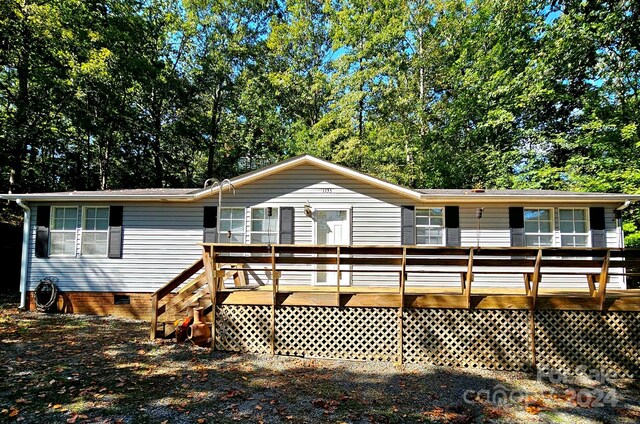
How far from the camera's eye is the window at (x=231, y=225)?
8281 millimetres

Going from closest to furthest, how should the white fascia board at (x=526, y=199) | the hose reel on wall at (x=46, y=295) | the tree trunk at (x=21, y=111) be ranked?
the white fascia board at (x=526, y=199)
the hose reel on wall at (x=46, y=295)
the tree trunk at (x=21, y=111)

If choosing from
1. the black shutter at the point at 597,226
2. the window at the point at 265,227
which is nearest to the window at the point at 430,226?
the black shutter at the point at 597,226

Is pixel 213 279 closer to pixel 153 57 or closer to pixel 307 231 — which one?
pixel 307 231

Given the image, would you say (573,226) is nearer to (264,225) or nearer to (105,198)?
(264,225)

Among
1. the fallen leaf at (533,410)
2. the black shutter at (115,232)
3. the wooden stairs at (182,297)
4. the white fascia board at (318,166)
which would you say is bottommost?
the fallen leaf at (533,410)

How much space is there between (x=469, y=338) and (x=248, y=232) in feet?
17.6

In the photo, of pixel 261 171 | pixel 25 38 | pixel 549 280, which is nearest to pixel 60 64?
pixel 25 38

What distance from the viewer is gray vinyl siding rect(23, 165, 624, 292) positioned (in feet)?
26.5

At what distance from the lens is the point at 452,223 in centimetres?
806

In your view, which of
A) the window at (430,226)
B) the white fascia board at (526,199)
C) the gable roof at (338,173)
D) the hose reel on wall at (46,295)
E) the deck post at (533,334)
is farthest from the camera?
the window at (430,226)

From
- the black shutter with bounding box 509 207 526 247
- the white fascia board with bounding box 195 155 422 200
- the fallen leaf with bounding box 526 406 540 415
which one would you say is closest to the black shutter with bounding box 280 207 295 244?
the white fascia board with bounding box 195 155 422 200

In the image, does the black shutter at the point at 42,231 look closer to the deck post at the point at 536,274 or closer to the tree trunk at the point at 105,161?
the tree trunk at the point at 105,161

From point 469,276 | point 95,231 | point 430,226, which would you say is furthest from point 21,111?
point 469,276

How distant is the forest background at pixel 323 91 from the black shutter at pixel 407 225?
737cm
